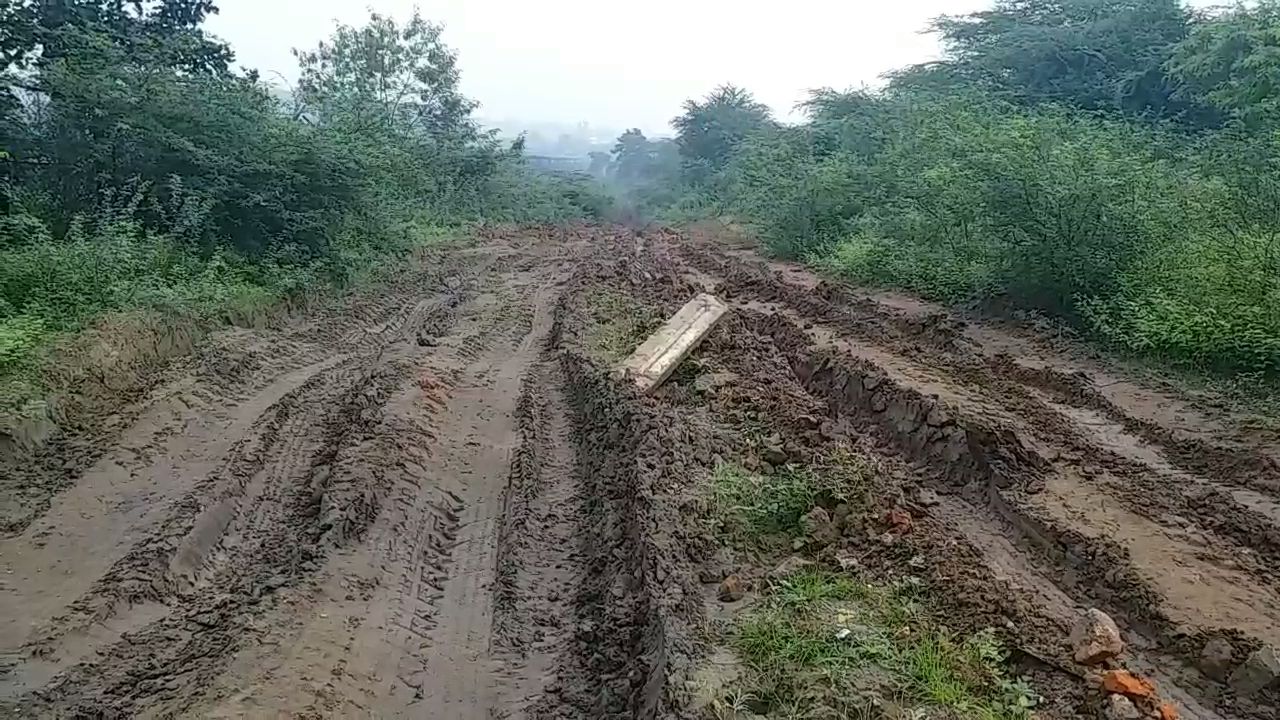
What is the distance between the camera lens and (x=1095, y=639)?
4.12 meters

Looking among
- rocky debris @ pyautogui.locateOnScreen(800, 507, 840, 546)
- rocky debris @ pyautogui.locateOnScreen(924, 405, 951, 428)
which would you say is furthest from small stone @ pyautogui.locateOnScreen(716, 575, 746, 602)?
rocky debris @ pyautogui.locateOnScreen(924, 405, 951, 428)

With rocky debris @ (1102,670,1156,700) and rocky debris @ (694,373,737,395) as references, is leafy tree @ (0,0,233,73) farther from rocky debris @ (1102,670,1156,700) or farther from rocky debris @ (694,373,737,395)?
rocky debris @ (1102,670,1156,700)

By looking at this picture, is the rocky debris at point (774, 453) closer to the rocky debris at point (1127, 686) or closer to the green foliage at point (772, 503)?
the green foliage at point (772, 503)

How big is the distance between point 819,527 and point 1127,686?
1.98 m

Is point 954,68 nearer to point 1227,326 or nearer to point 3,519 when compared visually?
point 1227,326

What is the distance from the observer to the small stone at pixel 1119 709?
12.0 feet

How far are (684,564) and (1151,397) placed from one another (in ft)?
16.0

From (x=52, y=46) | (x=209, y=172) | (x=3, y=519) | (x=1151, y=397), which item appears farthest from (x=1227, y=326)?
(x=52, y=46)

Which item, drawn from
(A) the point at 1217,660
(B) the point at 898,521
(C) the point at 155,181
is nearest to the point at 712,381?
(B) the point at 898,521

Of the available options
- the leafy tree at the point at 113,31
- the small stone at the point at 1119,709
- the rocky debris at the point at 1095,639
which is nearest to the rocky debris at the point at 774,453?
the rocky debris at the point at 1095,639

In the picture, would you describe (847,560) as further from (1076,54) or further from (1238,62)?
(1076,54)

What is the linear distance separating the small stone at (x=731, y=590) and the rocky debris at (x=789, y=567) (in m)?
0.20

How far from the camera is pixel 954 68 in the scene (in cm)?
2105

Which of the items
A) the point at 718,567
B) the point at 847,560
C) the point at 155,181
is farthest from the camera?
the point at 155,181
